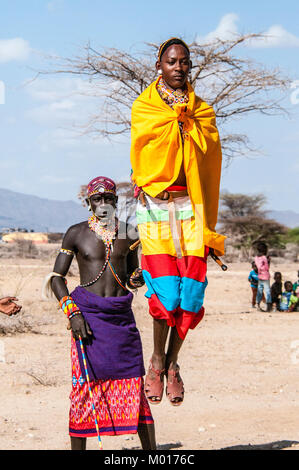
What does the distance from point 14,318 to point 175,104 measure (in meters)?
8.55

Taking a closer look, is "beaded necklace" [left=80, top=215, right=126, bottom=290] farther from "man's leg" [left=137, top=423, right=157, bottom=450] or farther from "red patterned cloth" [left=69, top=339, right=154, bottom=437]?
"man's leg" [left=137, top=423, right=157, bottom=450]

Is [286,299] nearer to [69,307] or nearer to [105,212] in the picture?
[105,212]

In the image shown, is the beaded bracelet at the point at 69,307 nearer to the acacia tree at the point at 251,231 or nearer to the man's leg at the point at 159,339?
the man's leg at the point at 159,339

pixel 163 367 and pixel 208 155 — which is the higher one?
pixel 208 155

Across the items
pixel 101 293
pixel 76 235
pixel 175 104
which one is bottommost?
pixel 101 293

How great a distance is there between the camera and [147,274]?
454 cm

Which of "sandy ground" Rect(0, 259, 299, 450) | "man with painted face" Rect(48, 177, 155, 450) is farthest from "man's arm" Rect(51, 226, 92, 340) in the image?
"sandy ground" Rect(0, 259, 299, 450)

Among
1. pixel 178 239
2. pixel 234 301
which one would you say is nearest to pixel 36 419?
pixel 178 239

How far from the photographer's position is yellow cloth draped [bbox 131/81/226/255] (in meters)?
4.38

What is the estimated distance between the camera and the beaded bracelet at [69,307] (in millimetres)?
5336

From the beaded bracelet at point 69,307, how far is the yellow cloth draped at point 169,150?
50.9 inches

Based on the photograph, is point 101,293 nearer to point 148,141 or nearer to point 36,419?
point 148,141

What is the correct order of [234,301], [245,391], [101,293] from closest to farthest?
[101,293]
[245,391]
[234,301]

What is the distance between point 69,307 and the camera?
17.6ft
